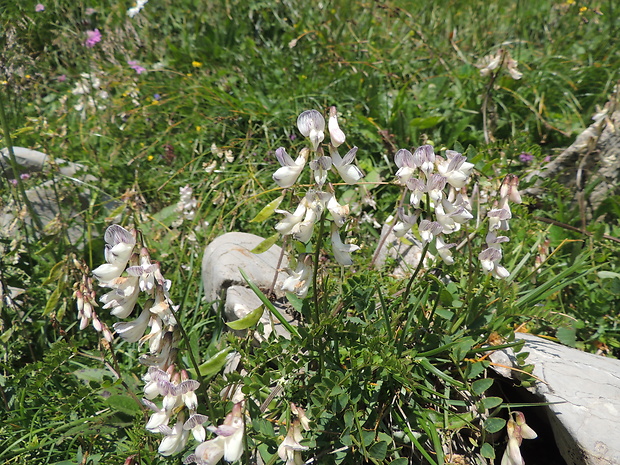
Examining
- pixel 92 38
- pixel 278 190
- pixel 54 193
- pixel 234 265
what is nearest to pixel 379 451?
pixel 234 265

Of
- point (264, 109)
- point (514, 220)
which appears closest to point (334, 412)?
point (514, 220)

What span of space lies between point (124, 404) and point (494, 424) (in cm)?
144

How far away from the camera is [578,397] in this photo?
189 centimetres

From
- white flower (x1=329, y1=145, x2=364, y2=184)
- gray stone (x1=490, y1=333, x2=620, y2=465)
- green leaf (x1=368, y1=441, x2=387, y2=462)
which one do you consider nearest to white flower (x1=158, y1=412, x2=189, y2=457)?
green leaf (x1=368, y1=441, x2=387, y2=462)

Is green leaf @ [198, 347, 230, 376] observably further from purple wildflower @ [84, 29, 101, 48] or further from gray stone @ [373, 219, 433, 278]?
purple wildflower @ [84, 29, 101, 48]

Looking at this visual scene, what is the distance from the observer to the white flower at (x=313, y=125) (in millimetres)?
1471

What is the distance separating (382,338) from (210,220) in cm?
173

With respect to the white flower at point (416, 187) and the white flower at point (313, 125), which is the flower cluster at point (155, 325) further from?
the white flower at point (416, 187)

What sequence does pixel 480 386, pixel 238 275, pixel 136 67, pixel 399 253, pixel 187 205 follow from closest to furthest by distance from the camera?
1. pixel 480 386
2. pixel 238 275
3. pixel 399 253
4. pixel 187 205
5. pixel 136 67

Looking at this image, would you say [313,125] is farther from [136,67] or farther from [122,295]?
[136,67]

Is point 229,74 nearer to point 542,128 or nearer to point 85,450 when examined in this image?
point 542,128

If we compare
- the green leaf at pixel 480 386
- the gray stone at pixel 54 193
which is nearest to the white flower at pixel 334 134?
the green leaf at pixel 480 386

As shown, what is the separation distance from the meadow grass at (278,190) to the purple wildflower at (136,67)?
2 centimetres

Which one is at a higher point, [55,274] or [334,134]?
[334,134]
